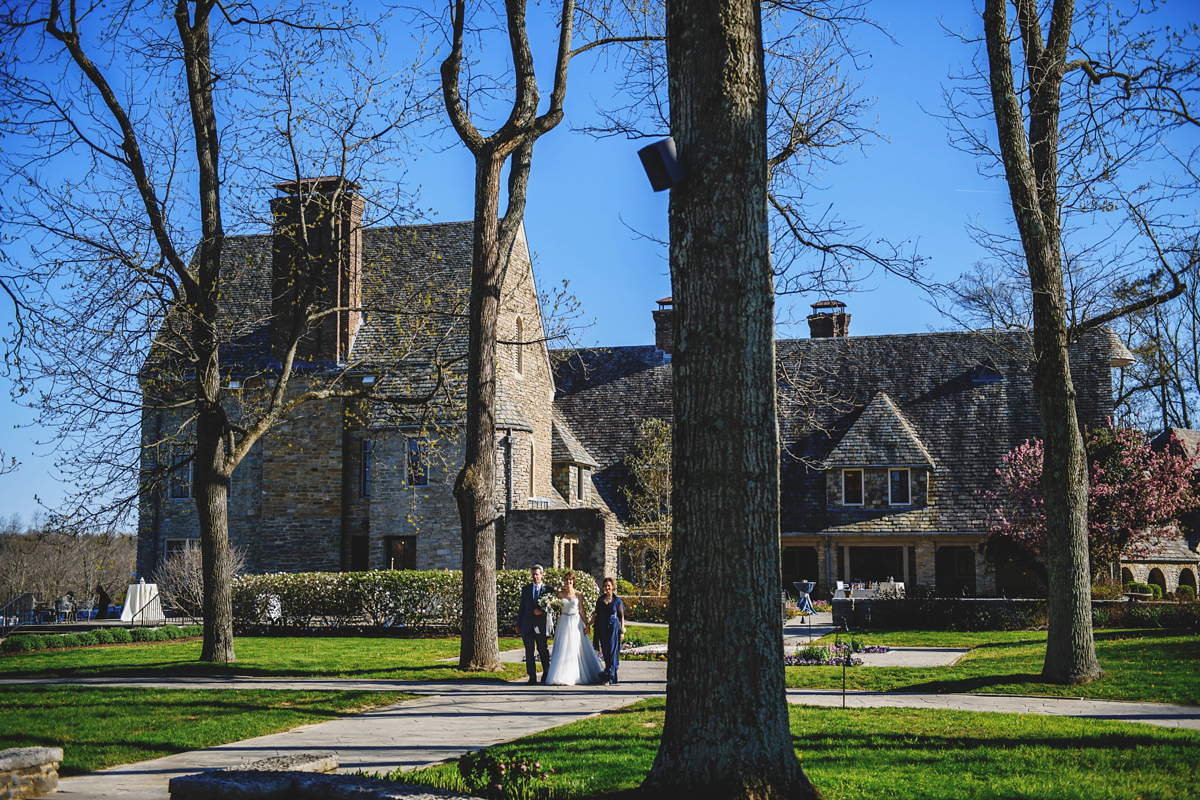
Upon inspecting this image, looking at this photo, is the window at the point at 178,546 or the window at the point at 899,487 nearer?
the window at the point at 178,546

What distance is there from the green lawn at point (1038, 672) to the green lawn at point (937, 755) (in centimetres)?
251

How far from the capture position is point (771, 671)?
Answer: 5.81m

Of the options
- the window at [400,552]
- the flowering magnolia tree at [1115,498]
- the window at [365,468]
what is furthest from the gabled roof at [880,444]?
the window at [365,468]

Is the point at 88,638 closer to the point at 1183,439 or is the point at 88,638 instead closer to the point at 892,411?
the point at 892,411

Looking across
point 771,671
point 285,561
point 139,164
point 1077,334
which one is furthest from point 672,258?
point 285,561

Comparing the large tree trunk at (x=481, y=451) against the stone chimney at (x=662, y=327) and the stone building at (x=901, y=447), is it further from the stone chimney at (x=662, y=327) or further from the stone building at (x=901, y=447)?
the stone chimney at (x=662, y=327)

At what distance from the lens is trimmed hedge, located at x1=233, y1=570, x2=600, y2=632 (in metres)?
24.5

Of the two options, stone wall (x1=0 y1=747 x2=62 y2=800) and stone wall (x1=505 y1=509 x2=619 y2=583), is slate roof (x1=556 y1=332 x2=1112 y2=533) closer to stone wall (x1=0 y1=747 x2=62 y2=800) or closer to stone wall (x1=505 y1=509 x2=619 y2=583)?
stone wall (x1=505 y1=509 x2=619 y2=583)

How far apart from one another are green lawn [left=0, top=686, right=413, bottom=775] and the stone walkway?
0.38m

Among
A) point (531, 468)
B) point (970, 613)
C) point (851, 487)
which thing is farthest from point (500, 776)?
point (851, 487)

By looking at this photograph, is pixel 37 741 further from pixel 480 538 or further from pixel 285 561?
pixel 285 561

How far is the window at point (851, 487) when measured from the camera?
34938mm

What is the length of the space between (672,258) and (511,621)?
19.0 meters

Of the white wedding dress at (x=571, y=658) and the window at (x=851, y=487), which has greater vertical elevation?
the window at (x=851, y=487)
